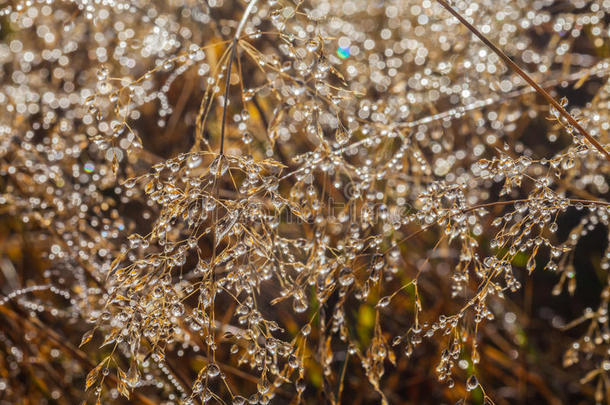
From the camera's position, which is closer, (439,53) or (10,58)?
(439,53)

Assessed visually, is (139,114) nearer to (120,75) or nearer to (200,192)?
(120,75)

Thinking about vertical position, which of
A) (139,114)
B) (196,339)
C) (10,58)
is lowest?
(196,339)

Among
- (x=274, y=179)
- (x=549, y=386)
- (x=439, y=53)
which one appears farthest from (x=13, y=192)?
(x=549, y=386)

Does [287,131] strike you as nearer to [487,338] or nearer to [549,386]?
[487,338]

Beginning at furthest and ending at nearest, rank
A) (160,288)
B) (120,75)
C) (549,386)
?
(120,75) < (549,386) < (160,288)

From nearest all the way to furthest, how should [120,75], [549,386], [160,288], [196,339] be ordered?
[160,288], [196,339], [549,386], [120,75]

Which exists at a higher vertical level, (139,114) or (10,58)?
(10,58)

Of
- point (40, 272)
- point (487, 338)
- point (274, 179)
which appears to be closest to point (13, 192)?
point (40, 272)

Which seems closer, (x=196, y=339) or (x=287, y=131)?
(x=196, y=339)

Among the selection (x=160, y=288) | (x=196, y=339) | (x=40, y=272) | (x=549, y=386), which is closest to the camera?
(x=160, y=288)
